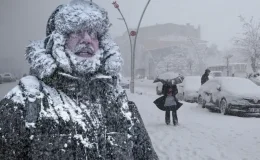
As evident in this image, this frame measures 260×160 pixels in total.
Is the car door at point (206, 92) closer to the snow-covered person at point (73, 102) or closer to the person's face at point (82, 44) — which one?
the snow-covered person at point (73, 102)

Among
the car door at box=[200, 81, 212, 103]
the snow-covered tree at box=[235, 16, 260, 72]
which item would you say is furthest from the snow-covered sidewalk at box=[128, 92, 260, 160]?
the snow-covered tree at box=[235, 16, 260, 72]

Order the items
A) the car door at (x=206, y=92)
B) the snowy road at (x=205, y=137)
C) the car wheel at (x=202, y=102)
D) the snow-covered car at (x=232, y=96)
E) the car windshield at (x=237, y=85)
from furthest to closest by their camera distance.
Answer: the car wheel at (x=202, y=102) < the car door at (x=206, y=92) < the car windshield at (x=237, y=85) < the snow-covered car at (x=232, y=96) < the snowy road at (x=205, y=137)

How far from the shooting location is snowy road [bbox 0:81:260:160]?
6.38 meters

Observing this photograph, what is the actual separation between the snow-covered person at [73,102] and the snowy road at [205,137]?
4.28 m

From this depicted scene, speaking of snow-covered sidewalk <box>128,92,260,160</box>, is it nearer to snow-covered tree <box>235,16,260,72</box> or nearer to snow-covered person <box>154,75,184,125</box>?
snow-covered person <box>154,75,184,125</box>

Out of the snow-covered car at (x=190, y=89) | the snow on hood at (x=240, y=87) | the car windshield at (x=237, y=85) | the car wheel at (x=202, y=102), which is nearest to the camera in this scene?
the snow on hood at (x=240, y=87)

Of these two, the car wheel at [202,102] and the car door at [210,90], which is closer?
the car door at [210,90]

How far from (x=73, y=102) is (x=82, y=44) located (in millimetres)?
339

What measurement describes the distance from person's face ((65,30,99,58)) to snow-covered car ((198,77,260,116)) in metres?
10.6

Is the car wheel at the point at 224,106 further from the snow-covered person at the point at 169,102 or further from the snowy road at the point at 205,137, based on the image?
the snow-covered person at the point at 169,102

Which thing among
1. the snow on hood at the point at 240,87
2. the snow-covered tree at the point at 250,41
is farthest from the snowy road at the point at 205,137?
the snow-covered tree at the point at 250,41

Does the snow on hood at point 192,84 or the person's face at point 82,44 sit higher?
the person's face at point 82,44

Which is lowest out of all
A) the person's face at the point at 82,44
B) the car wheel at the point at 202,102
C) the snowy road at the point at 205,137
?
the snowy road at the point at 205,137

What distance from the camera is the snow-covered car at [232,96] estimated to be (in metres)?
11.6
